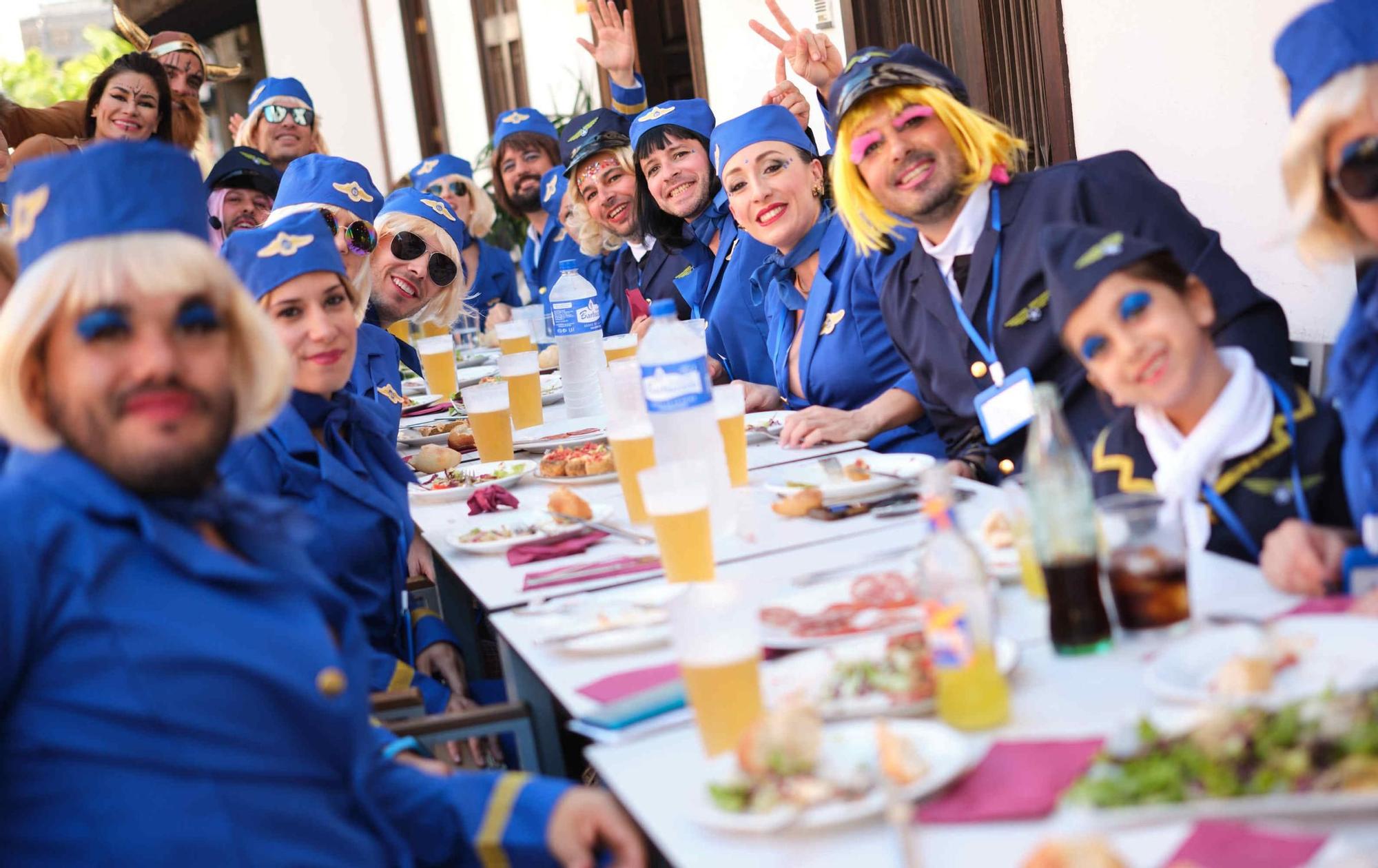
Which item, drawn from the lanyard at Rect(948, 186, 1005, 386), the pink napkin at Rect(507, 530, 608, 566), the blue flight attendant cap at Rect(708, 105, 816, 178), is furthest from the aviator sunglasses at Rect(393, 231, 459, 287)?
the pink napkin at Rect(507, 530, 608, 566)

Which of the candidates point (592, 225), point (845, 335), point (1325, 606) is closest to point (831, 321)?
point (845, 335)

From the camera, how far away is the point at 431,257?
15.0 feet

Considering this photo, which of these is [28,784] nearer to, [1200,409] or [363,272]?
[1200,409]

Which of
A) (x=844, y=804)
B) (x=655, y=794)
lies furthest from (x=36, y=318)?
(x=844, y=804)

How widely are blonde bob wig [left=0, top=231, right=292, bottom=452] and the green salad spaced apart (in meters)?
1.01

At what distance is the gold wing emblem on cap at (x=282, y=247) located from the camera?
8.98ft

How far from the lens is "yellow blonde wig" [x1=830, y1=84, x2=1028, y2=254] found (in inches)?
117

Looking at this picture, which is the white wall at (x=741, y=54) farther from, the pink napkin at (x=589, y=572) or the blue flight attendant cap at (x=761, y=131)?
the pink napkin at (x=589, y=572)

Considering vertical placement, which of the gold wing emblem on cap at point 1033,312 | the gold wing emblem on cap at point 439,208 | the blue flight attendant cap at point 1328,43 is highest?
the gold wing emblem on cap at point 439,208

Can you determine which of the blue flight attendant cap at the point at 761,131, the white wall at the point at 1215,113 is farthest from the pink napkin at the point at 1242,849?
the blue flight attendant cap at the point at 761,131

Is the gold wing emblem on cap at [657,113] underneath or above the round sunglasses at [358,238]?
above

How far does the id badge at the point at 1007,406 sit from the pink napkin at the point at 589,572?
756 millimetres

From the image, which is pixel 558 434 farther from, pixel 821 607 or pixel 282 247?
pixel 821 607

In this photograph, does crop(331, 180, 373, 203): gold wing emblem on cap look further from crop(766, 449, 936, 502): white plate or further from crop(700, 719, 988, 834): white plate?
crop(700, 719, 988, 834): white plate
